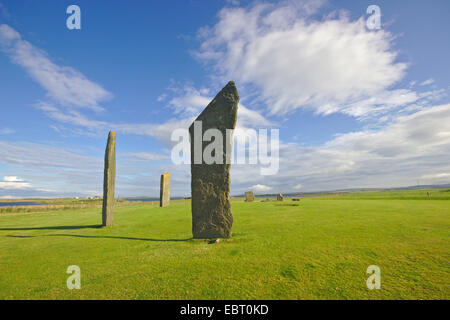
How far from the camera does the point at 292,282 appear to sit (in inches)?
157

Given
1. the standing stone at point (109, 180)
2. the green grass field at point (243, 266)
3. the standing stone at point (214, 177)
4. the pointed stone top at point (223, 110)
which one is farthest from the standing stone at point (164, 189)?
the pointed stone top at point (223, 110)

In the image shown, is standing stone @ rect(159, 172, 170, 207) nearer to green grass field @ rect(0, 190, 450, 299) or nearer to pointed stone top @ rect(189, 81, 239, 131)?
green grass field @ rect(0, 190, 450, 299)

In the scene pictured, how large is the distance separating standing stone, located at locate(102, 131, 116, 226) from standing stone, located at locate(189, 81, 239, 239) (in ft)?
18.8

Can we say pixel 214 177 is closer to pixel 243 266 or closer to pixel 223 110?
pixel 223 110

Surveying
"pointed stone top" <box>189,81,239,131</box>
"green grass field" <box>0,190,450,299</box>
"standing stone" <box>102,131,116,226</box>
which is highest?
"pointed stone top" <box>189,81,239,131</box>

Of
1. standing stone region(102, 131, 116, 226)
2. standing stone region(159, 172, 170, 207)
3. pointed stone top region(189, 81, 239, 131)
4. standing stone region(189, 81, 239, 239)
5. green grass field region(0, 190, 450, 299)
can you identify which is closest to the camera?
green grass field region(0, 190, 450, 299)

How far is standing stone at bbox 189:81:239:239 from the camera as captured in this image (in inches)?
307

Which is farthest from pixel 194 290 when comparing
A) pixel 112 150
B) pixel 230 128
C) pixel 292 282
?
pixel 112 150

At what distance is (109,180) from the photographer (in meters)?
11.1

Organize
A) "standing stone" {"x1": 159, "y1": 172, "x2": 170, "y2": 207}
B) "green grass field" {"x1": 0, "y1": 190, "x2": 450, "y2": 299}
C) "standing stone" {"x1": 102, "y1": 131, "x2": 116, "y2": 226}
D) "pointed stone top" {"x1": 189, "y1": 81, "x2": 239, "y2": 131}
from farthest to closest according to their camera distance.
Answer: "standing stone" {"x1": 159, "y1": 172, "x2": 170, "y2": 207}, "standing stone" {"x1": 102, "y1": 131, "x2": 116, "y2": 226}, "pointed stone top" {"x1": 189, "y1": 81, "x2": 239, "y2": 131}, "green grass field" {"x1": 0, "y1": 190, "x2": 450, "y2": 299}

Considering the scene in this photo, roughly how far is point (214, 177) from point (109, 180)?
658cm

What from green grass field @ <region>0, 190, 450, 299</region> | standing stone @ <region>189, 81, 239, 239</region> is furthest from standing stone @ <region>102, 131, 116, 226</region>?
standing stone @ <region>189, 81, 239, 239</region>

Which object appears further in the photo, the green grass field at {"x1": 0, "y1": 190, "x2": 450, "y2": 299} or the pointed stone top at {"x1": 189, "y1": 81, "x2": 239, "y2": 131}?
the pointed stone top at {"x1": 189, "y1": 81, "x2": 239, "y2": 131}
